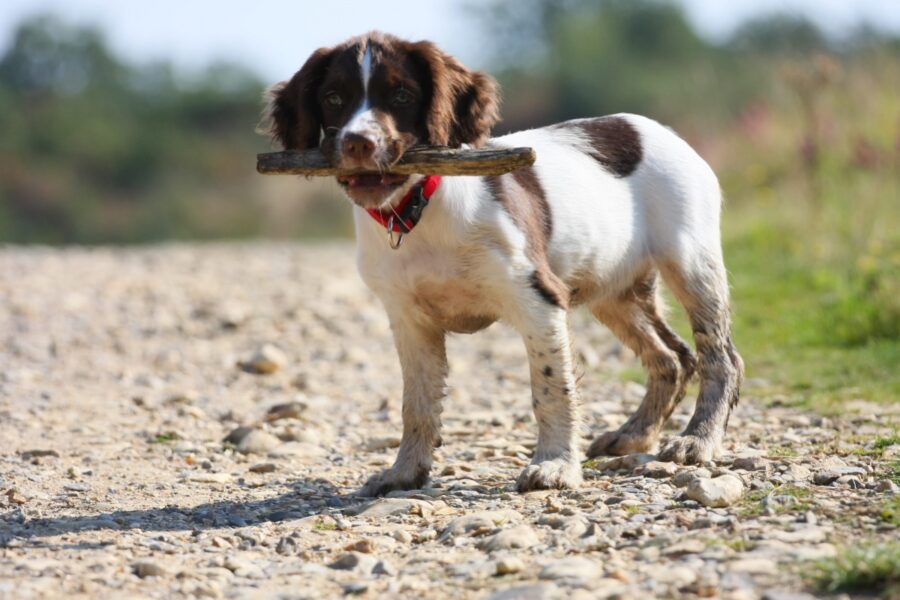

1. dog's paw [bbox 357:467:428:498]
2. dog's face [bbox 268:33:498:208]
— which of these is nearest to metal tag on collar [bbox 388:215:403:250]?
dog's face [bbox 268:33:498:208]

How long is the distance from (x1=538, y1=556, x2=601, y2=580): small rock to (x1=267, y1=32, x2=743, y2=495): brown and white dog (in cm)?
108

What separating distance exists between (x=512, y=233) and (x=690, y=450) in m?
1.11

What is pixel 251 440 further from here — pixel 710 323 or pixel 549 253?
pixel 710 323

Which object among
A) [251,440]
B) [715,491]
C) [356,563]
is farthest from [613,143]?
[356,563]

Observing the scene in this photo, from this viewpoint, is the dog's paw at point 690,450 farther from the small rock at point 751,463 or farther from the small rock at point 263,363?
the small rock at point 263,363

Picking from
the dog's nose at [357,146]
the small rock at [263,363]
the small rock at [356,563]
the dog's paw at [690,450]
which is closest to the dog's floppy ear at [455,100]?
the dog's nose at [357,146]

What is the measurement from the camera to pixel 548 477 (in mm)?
4535

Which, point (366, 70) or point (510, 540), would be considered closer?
point (510, 540)

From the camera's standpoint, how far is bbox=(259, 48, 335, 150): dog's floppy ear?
15.0 ft

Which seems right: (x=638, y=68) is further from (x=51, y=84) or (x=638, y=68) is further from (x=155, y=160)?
(x=51, y=84)

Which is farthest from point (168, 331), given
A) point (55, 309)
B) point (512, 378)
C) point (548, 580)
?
point (548, 580)

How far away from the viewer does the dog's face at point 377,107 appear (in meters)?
4.28

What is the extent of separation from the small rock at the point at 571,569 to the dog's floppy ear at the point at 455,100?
1.66m

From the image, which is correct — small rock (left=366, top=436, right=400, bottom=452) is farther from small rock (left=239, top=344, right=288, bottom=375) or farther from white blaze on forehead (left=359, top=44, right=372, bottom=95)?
small rock (left=239, top=344, right=288, bottom=375)
